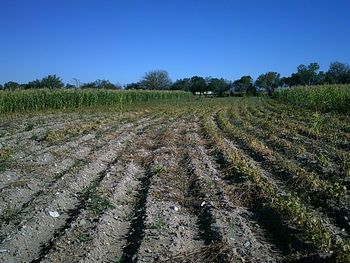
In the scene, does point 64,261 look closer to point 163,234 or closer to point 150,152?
point 163,234

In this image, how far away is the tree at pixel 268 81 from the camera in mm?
105625

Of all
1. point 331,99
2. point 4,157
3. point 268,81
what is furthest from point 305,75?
point 4,157

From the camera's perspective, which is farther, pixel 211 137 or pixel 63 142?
pixel 211 137

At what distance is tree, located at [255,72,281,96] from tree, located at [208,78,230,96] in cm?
849

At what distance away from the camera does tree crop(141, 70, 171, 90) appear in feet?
342

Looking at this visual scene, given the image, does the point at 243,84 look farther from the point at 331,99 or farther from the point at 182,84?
the point at 331,99

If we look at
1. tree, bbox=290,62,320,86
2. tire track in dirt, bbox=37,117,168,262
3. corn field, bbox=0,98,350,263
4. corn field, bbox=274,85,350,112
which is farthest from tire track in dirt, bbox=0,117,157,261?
tree, bbox=290,62,320,86

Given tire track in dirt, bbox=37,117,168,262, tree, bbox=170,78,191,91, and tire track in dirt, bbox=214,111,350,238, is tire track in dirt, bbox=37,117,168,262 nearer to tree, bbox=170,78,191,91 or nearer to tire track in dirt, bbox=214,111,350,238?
tire track in dirt, bbox=214,111,350,238

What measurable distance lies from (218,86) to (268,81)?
45.1 feet

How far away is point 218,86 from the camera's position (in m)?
107

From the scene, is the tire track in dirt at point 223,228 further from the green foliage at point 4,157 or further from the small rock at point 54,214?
the green foliage at point 4,157

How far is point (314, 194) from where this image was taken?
6281 mm

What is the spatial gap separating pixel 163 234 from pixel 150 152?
19.0ft

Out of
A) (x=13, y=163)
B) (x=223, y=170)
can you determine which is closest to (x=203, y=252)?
(x=223, y=170)
